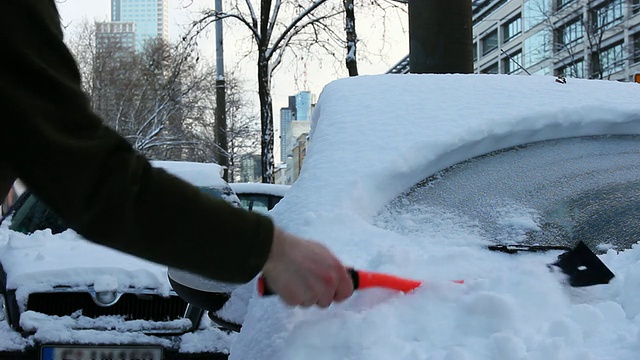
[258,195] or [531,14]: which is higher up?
[531,14]

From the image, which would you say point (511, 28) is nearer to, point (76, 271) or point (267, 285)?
point (76, 271)

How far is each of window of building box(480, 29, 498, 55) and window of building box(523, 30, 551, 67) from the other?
334 inches

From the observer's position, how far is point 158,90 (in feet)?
92.7

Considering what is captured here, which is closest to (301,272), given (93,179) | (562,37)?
(93,179)

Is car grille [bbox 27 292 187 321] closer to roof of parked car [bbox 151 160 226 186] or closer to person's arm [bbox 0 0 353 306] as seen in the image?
roof of parked car [bbox 151 160 226 186]

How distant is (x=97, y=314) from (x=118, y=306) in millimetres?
127

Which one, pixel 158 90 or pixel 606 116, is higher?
pixel 158 90

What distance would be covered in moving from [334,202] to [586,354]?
712mm

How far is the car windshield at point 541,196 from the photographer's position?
5.55 feet

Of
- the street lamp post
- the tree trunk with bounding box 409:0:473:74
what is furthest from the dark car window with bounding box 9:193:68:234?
the street lamp post

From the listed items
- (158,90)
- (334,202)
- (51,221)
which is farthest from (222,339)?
(158,90)

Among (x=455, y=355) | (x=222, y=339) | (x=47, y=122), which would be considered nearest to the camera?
(x=47, y=122)

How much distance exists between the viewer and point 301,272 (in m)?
1.15

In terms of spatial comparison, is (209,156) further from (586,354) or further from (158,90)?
(586,354)
